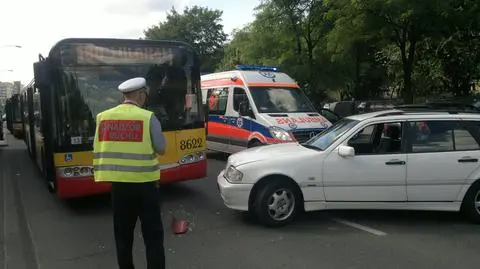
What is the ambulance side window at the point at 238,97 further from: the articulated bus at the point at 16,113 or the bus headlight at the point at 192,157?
the articulated bus at the point at 16,113

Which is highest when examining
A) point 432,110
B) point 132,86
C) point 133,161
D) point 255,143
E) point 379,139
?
point 132,86

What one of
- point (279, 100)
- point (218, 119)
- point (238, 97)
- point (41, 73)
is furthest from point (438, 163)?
point (218, 119)

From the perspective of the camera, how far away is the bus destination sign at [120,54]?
305 inches

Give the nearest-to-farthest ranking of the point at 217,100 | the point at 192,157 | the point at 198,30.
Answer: the point at 192,157
the point at 217,100
the point at 198,30

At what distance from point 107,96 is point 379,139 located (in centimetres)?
396

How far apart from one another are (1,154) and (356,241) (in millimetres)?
17100

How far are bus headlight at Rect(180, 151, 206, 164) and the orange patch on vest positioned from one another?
405 centimetres

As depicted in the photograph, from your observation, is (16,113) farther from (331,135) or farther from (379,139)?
(379,139)

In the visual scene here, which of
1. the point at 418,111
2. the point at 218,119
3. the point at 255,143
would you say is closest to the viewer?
the point at 418,111

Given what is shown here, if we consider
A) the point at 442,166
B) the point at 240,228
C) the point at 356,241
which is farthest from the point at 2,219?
the point at 442,166

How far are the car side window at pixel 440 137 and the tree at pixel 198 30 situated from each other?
52.7 meters

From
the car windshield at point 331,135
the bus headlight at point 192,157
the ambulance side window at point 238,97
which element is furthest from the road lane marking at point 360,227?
the ambulance side window at point 238,97

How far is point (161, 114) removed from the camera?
827cm

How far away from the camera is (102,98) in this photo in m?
7.84
